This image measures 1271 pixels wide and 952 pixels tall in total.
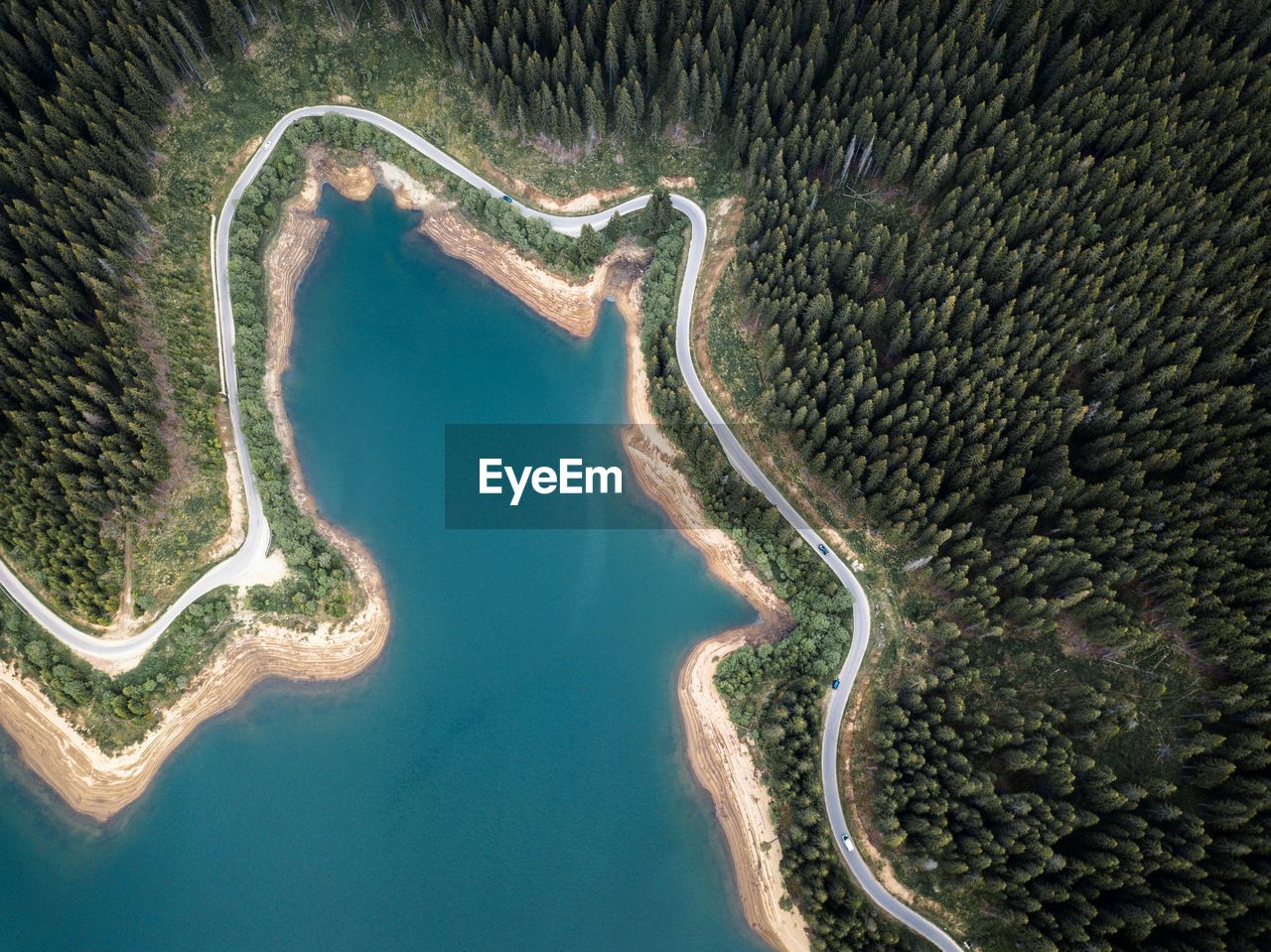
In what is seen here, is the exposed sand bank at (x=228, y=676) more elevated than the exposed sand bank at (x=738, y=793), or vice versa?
the exposed sand bank at (x=228, y=676)


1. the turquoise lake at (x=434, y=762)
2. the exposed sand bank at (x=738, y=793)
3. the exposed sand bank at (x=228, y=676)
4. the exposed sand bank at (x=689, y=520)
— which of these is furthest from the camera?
the exposed sand bank at (x=689, y=520)

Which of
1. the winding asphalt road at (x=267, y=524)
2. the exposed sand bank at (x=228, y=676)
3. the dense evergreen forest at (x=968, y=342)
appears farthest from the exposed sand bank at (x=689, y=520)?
the exposed sand bank at (x=228, y=676)

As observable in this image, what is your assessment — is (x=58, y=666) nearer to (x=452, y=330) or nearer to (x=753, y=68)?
(x=452, y=330)

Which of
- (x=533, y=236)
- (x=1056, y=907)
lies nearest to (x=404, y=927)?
(x=1056, y=907)

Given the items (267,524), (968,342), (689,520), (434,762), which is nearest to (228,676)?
(267,524)

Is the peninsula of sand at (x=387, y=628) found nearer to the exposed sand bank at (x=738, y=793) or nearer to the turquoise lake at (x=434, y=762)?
the exposed sand bank at (x=738, y=793)

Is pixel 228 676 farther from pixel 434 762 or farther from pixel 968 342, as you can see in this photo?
pixel 968 342

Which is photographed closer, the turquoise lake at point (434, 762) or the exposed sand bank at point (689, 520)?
the turquoise lake at point (434, 762)
